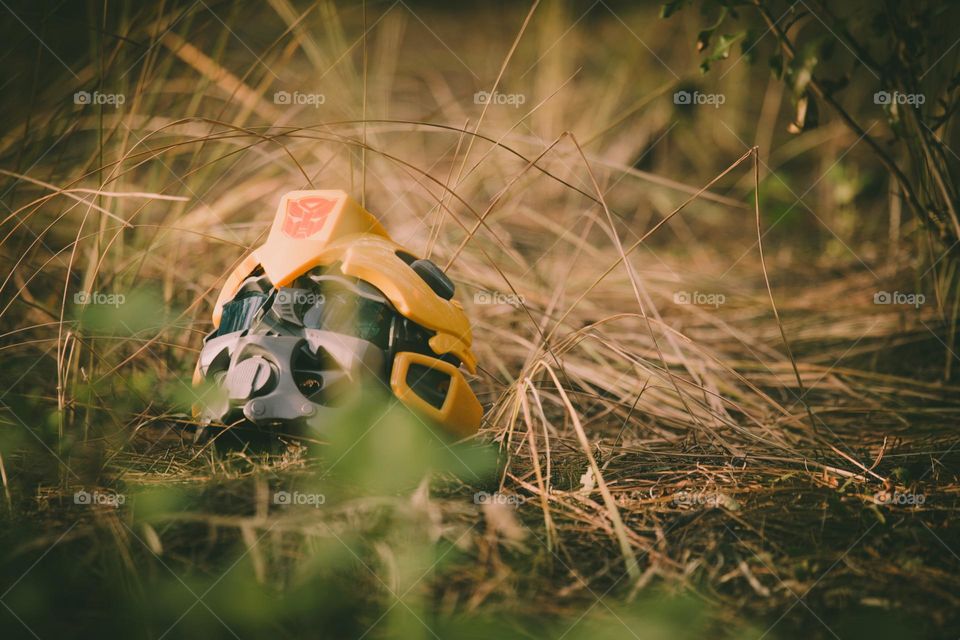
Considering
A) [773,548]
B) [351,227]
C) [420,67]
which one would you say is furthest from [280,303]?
[420,67]

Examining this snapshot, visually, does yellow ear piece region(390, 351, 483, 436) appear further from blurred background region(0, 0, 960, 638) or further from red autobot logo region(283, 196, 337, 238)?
red autobot logo region(283, 196, 337, 238)

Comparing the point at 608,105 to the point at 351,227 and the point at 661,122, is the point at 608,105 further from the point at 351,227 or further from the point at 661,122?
the point at 351,227

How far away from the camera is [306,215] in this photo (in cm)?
154

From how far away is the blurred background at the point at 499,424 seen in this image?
3.78 feet

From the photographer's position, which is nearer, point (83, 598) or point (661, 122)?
point (83, 598)

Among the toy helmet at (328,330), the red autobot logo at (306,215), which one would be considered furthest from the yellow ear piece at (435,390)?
the red autobot logo at (306,215)

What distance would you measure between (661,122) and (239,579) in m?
3.73

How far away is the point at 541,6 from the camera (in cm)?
451

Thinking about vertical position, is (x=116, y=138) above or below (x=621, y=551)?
above

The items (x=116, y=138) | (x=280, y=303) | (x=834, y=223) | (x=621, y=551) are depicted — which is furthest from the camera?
(x=834, y=223)

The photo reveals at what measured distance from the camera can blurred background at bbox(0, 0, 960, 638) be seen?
45.3 inches

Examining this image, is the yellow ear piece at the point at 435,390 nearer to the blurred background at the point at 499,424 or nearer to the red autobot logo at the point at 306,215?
the blurred background at the point at 499,424

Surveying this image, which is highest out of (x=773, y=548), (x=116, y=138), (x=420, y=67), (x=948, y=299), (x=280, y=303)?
(x=420, y=67)

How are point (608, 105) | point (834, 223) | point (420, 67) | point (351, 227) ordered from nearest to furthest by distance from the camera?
point (351, 227), point (834, 223), point (608, 105), point (420, 67)
